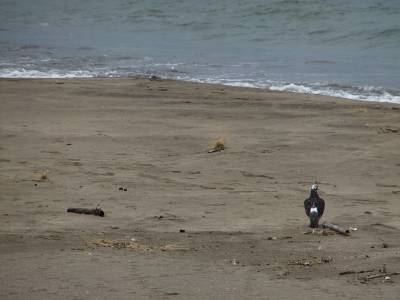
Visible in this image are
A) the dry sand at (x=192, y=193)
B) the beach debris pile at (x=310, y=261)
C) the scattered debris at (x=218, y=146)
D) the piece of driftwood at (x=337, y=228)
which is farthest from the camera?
the scattered debris at (x=218, y=146)

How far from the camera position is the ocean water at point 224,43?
57.2ft

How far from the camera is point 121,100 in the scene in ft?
46.7

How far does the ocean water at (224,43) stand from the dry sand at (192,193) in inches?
105

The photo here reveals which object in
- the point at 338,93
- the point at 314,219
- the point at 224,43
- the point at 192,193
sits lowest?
the point at 192,193

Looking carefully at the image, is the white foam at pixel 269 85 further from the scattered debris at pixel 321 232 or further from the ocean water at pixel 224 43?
the scattered debris at pixel 321 232

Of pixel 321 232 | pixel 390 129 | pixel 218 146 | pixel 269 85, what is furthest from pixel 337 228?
pixel 269 85

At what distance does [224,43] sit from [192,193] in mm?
15444

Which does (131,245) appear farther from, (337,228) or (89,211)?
(337,228)

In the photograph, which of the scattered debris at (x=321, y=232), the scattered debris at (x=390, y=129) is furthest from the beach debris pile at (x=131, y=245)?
the scattered debris at (x=390, y=129)

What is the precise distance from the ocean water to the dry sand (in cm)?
266

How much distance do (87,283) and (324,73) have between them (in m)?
12.6

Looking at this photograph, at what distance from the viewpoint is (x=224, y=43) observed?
23.6 metres

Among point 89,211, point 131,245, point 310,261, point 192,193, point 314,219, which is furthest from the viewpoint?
point 192,193

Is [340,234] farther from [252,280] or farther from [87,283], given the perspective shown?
[87,283]
